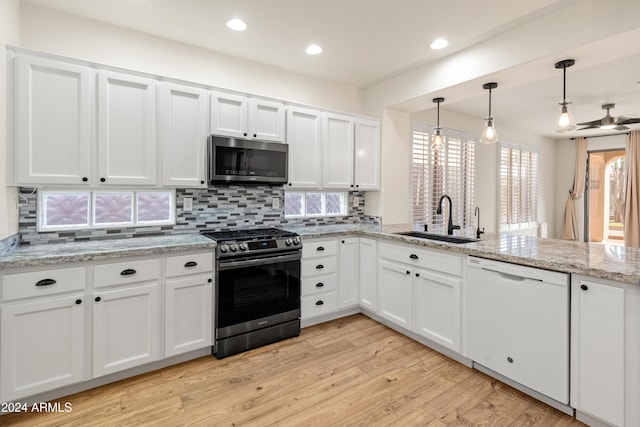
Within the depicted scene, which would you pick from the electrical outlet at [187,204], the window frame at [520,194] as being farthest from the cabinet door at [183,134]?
the window frame at [520,194]

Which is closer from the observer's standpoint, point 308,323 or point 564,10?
point 564,10

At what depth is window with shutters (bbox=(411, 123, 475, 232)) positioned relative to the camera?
4.50 metres

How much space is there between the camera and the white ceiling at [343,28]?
2.33 m

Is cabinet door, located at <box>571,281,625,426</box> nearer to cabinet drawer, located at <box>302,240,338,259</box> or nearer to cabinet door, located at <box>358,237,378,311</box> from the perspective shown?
cabinet door, located at <box>358,237,378,311</box>

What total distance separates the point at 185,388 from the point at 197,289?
69cm

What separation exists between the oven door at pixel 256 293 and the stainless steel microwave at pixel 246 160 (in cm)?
74

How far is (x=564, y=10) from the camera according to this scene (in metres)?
2.24

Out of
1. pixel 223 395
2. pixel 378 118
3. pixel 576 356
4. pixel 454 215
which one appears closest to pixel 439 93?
pixel 378 118

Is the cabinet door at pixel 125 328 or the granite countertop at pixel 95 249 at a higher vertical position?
the granite countertop at pixel 95 249

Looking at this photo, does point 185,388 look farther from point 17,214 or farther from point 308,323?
point 17,214

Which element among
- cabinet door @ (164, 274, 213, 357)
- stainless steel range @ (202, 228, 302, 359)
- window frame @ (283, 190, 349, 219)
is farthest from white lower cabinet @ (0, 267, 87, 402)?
window frame @ (283, 190, 349, 219)

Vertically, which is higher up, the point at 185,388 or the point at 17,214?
the point at 17,214

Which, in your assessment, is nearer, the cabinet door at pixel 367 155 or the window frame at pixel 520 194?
the cabinet door at pixel 367 155

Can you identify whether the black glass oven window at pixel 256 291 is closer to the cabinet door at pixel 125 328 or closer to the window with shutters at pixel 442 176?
the cabinet door at pixel 125 328
